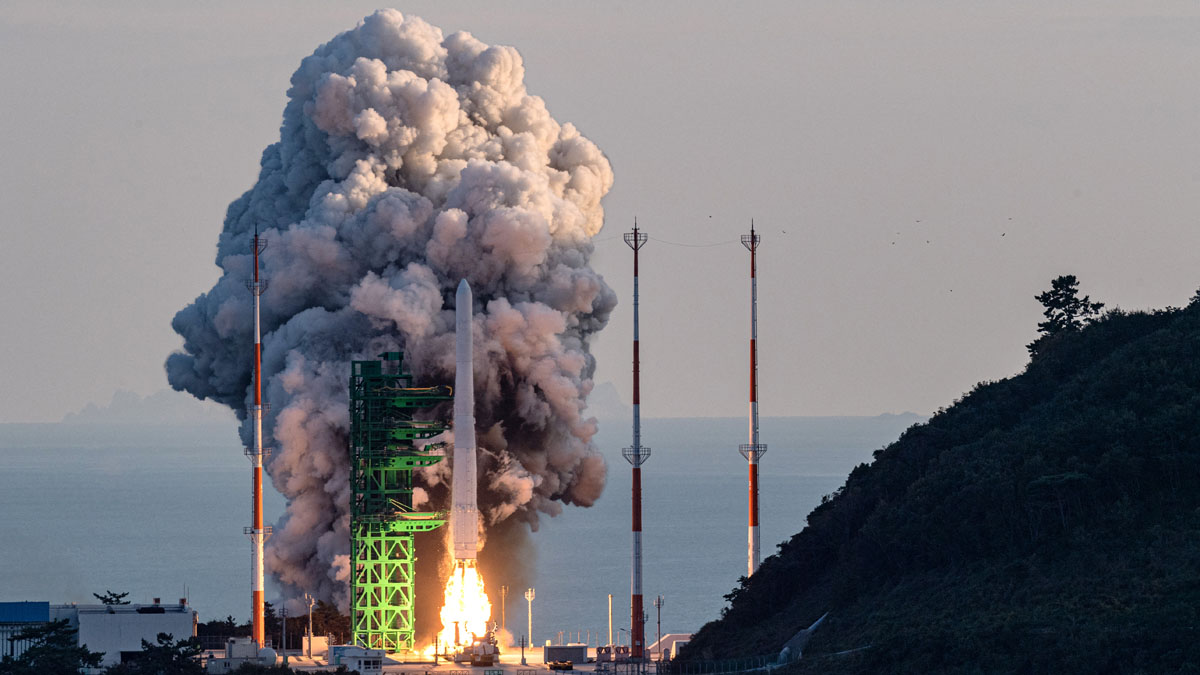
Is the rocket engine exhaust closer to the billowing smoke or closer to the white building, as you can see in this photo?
the billowing smoke

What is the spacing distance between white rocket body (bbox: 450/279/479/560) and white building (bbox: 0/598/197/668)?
451 inches

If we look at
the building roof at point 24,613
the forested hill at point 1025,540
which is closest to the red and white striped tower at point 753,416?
the forested hill at point 1025,540

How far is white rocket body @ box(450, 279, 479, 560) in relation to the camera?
271 ft

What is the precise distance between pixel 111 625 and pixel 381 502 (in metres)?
12.9

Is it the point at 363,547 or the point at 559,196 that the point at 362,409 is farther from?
the point at 559,196

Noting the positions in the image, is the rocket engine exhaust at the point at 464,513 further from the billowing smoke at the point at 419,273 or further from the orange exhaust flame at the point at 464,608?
the billowing smoke at the point at 419,273

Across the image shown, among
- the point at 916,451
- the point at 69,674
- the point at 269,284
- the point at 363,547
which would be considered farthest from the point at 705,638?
the point at 269,284

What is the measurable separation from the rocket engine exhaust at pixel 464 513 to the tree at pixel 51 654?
15007mm

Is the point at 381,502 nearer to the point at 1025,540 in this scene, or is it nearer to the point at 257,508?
the point at 257,508

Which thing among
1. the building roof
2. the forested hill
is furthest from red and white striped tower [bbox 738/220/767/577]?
the building roof

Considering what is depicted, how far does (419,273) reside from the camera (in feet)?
295

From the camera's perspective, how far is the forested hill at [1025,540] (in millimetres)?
59719

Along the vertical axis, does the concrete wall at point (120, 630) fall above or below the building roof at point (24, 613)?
below

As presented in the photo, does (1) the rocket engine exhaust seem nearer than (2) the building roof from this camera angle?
No
